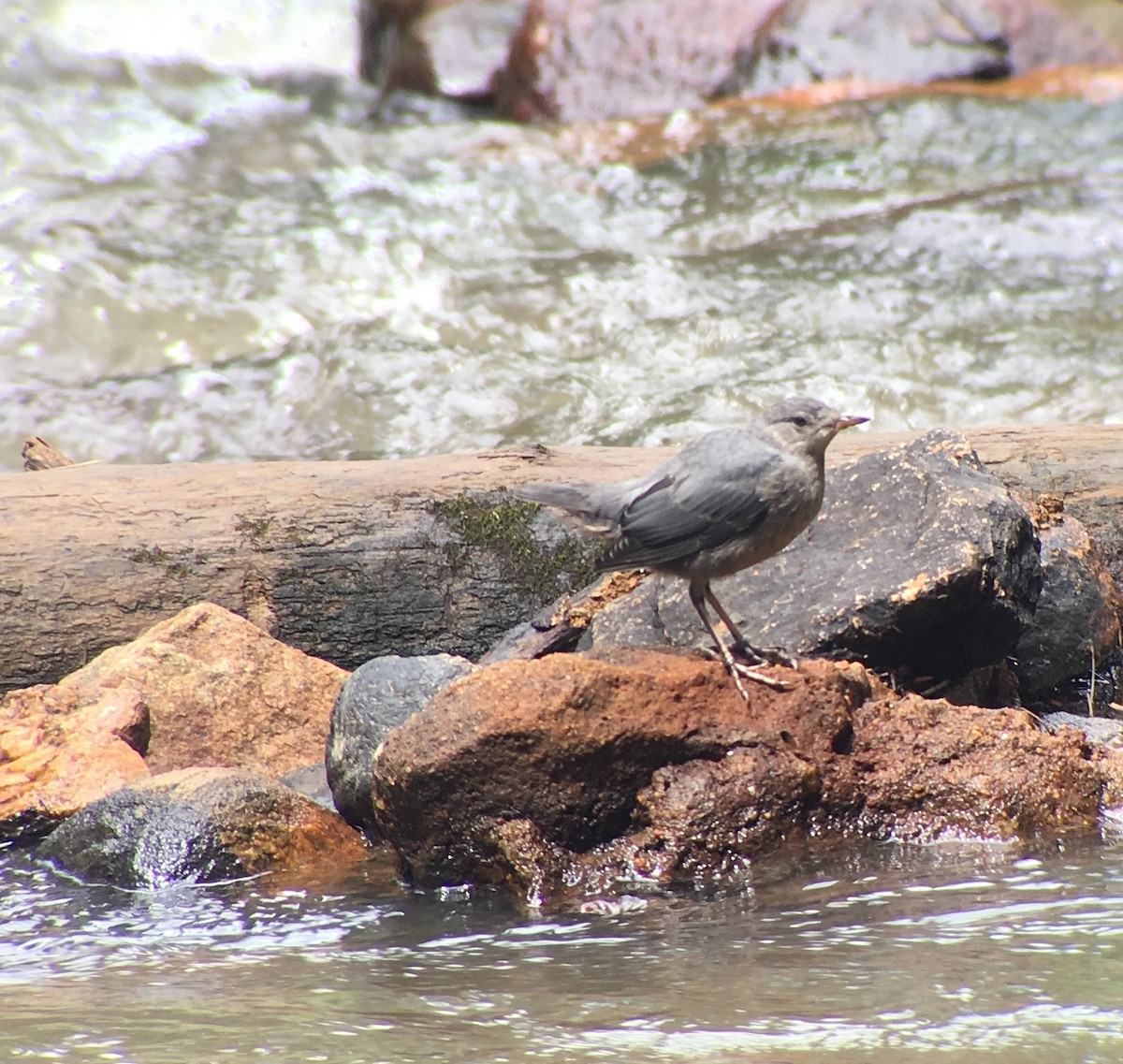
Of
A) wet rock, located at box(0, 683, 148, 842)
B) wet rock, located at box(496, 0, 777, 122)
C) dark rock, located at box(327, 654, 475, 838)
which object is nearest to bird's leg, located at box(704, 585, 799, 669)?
dark rock, located at box(327, 654, 475, 838)

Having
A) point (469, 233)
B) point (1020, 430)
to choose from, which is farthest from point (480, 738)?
point (469, 233)

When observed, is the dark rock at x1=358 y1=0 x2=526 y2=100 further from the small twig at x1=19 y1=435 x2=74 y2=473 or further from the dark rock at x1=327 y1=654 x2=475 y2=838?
the dark rock at x1=327 y1=654 x2=475 y2=838

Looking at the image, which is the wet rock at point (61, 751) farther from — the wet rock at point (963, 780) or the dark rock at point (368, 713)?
the wet rock at point (963, 780)

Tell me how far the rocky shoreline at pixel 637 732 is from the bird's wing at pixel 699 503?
1.00ft

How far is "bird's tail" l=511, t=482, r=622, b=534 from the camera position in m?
4.27

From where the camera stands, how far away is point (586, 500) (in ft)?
14.2

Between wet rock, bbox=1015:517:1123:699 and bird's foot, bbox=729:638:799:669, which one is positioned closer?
bird's foot, bbox=729:638:799:669

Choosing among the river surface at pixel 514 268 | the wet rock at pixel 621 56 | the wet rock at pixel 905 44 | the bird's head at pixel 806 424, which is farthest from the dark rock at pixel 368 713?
the wet rock at pixel 905 44

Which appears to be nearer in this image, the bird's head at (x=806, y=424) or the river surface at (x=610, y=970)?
the river surface at (x=610, y=970)

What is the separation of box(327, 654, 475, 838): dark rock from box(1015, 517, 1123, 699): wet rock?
6.62 ft

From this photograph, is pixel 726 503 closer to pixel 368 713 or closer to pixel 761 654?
pixel 761 654

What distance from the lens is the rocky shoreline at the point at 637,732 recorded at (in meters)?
3.54

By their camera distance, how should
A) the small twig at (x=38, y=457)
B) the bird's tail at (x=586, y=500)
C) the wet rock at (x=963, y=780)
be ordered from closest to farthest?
the wet rock at (x=963, y=780) → the bird's tail at (x=586, y=500) → the small twig at (x=38, y=457)

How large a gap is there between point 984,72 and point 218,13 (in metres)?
7.29
